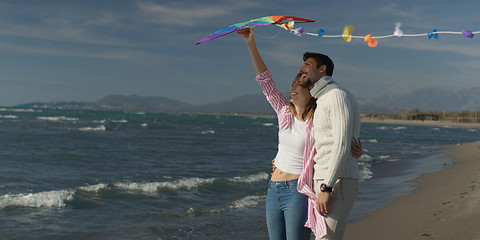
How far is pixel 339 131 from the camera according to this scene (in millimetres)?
2125

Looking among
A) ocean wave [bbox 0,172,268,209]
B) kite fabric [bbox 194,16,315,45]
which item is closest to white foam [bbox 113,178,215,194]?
ocean wave [bbox 0,172,268,209]

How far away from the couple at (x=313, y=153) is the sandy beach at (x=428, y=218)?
3191 mm

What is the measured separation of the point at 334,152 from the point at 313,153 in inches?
10.3

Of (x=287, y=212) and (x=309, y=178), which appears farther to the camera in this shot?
(x=287, y=212)

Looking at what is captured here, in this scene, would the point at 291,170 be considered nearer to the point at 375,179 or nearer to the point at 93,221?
the point at 93,221


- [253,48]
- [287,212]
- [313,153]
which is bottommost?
[287,212]

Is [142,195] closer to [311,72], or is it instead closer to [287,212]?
[287,212]

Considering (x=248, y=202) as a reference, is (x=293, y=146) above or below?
above

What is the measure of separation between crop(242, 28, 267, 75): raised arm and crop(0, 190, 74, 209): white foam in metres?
6.67

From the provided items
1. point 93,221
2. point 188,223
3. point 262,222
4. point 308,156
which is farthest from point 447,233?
point 93,221

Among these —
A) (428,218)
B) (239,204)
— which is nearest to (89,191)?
(239,204)

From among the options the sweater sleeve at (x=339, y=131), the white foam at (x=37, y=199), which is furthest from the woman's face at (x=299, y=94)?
the white foam at (x=37, y=199)

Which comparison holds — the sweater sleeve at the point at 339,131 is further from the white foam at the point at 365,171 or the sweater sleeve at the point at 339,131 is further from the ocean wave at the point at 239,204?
the white foam at the point at 365,171

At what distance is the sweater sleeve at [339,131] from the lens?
2125mm
